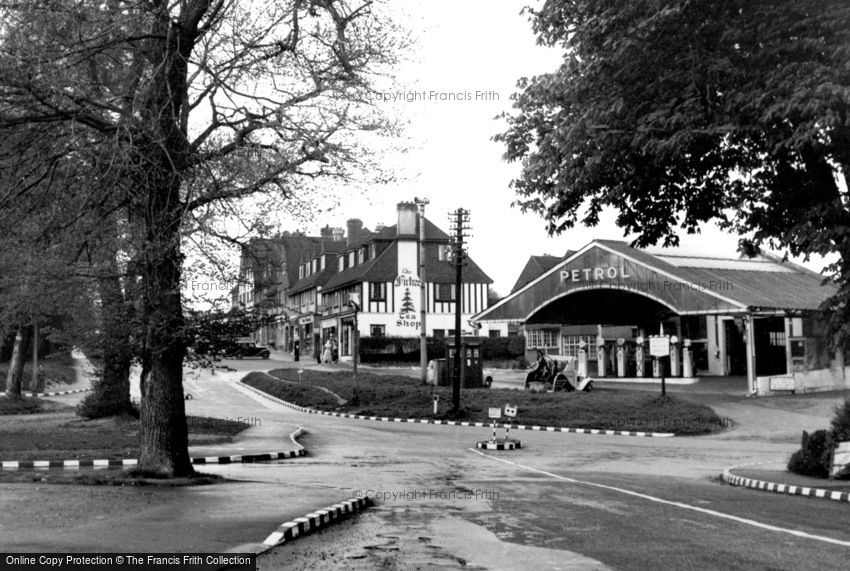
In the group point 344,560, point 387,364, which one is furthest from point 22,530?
point 387,364

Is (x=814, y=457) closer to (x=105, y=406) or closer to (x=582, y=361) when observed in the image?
(x=105, y=406)

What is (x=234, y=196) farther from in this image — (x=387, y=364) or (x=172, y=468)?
(x=387, y=364)

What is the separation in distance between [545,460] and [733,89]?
1002 centimetres

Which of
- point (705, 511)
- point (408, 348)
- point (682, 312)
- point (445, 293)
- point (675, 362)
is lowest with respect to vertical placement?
point (705, 511)

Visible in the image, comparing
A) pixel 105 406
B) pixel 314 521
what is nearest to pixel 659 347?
pixel 105 406

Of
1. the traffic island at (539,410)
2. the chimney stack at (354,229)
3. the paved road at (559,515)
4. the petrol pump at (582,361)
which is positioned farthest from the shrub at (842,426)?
the chimney stack at (354,229)

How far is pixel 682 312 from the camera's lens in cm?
4131

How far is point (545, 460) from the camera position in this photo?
20.7 m

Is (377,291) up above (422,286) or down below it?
above

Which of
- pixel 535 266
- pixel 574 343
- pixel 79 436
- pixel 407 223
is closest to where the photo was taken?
pixel 79 436

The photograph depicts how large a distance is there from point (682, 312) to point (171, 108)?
31.7 meters

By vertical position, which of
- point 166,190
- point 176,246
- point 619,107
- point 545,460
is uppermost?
point 619,107

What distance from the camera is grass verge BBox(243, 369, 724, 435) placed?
1216 inches

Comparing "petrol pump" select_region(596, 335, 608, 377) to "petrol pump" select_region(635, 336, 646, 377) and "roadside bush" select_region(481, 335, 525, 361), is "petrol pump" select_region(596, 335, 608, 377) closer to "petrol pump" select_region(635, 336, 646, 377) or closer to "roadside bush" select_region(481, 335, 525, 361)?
"petrol pump" select_region(635, 336, 646, 377)
